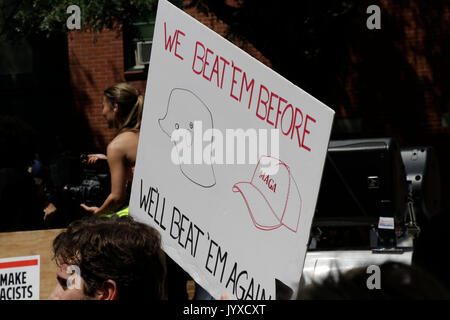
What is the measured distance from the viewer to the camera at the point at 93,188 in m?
4.02

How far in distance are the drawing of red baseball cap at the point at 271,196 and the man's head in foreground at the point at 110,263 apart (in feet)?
1.54

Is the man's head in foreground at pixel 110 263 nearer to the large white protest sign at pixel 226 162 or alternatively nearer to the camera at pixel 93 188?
the large white protest sign at pixel 226 162

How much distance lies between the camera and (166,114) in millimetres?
2664

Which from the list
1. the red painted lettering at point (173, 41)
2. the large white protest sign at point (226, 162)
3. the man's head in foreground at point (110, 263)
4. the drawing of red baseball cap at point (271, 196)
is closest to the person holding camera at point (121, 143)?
the large white protest sign at point (226, 162)

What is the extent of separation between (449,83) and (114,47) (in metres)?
5.63

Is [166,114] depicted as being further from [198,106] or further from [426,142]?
[426,142]

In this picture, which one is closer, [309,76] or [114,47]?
[309,76]

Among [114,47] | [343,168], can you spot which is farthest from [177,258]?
[114,47]

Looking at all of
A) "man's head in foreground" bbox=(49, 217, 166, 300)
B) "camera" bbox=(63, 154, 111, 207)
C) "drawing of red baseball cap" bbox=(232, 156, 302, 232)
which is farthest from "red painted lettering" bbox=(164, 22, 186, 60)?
"camera" bbox=(63, 154, 111, 207)

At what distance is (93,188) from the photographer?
13.2 ft

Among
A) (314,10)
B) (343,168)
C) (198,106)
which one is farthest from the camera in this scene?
(314,10)

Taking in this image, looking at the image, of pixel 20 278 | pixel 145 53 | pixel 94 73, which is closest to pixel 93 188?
pixel 20 278

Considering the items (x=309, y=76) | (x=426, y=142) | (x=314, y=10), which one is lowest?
(x=426, y=142)
